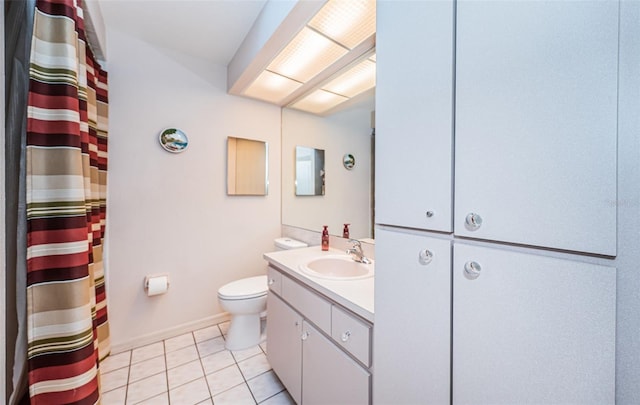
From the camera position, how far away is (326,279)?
1181 millimetres

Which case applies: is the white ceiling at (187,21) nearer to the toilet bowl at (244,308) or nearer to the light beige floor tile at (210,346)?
the toilet bowl at (244,308)

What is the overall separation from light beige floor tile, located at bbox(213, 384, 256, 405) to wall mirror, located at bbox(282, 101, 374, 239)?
3.94ft

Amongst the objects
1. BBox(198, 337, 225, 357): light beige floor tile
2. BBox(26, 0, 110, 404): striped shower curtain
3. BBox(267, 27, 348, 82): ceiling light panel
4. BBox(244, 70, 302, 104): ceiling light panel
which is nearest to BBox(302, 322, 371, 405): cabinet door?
BBox(26, 0, 110, 404): striped shower curtain

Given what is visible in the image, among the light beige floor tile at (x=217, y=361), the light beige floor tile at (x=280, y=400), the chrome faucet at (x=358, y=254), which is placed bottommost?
the light beige floor tile at (x=280, y=400)

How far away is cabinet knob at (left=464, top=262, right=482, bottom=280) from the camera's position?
611 mm

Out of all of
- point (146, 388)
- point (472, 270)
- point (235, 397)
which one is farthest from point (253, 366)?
point (472, 270)

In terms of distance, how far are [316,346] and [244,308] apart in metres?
0.92

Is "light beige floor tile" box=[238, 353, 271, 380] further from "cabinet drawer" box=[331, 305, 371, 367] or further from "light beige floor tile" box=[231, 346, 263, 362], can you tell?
"cabinet drawer" box=[331, 305, 371, 367]

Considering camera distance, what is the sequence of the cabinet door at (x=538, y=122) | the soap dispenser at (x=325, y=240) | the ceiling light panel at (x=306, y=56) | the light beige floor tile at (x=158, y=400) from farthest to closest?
the soap dispenser at (x=325, y=240) → the ceiling light panel at (x=306, y=56) → the light beige floor tile at (x=158, y=400) → the cabinet door at (x=538, y=122)

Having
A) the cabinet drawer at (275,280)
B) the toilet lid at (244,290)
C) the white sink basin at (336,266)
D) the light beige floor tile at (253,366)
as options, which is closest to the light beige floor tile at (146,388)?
the light beige floor tile at (253,366)

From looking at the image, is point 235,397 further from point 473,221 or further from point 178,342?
point 473,221

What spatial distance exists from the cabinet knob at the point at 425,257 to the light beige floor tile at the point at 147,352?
7.11ft

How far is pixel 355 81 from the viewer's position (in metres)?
1.84

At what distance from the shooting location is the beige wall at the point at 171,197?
1888mm
